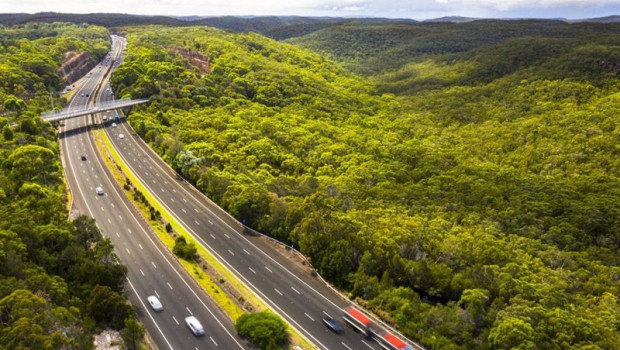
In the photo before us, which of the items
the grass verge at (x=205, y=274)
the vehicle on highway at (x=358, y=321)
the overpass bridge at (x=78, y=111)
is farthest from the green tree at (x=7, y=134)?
the vehicle on highway at (x=358, y=321)

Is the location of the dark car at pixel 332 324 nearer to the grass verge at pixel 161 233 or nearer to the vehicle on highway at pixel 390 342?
the vehicle on highway at pixel 390 342

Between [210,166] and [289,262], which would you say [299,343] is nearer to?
[289,262]

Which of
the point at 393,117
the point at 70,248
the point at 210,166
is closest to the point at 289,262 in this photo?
the point at 70,248

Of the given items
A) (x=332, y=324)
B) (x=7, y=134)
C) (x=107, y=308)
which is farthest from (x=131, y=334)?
(x=7, y=134)

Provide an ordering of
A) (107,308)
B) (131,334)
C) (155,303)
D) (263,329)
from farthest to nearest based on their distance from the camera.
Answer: (155,303) → (263,329) → (107,308) → (131,334)

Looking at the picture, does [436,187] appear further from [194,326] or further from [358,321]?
[194,326]

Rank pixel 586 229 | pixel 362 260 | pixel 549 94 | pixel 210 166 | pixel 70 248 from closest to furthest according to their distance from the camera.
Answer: pixel 70 248 < pixel 362 260 < pixel 586 229 < pixel 210 166 < pixel 549 94

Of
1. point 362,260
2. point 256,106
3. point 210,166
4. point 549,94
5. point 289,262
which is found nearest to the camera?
point 362,260
